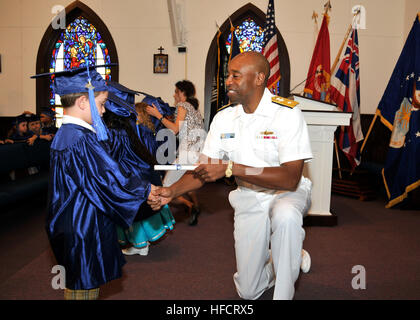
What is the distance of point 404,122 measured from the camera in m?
5.30

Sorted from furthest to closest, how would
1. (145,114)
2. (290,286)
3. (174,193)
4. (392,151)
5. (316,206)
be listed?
(392,151)
(316,206)
(145,114)
(174,193)
(290,286)

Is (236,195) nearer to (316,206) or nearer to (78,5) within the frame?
(316,206)

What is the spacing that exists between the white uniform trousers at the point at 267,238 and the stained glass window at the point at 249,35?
588 cm

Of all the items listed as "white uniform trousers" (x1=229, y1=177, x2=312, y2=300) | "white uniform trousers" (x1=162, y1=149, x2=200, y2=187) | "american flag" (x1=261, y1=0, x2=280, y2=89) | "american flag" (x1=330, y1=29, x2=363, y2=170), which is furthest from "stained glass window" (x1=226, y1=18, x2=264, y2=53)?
"white uniform trousers" (x1=229, y1=177, x2=312, y2=300)

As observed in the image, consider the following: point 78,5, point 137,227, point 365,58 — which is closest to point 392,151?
point 365,58

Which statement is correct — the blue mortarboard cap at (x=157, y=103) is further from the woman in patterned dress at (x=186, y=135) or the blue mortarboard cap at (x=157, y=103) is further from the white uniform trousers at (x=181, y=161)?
the white uniform trousers at (x=181, y=161)

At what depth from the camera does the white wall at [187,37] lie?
7348mm

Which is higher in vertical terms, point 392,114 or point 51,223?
point 392,114

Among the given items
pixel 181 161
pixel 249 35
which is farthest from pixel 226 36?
pixel 181 161

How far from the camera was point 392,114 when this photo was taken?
5531mm

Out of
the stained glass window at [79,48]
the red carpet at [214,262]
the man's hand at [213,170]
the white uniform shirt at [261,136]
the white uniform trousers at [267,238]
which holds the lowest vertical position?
the red carpet at [214,262]

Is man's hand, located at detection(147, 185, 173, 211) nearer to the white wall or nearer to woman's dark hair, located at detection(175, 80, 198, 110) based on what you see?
woman's dark hair, located at detection(175, 80, 198, 110)

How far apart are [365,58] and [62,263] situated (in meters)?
7.26

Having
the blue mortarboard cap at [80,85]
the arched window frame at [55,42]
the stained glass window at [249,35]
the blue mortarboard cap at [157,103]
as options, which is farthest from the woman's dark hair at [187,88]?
the arched window frame at [55,42]
